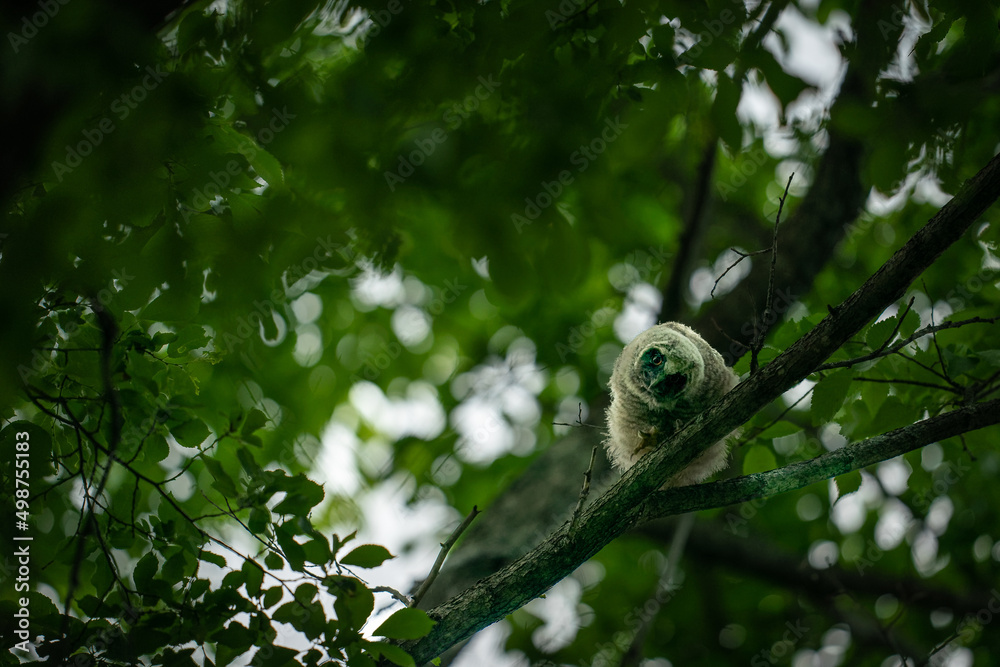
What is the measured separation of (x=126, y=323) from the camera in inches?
97.1

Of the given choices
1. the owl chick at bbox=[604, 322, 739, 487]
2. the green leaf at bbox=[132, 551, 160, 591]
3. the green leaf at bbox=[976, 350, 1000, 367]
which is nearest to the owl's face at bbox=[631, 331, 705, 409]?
the owl chick at bbox=[604, 322, 739, 487]

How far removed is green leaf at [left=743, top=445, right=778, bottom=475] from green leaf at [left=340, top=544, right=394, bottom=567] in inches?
64.1

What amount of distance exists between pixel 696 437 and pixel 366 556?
3.82 ft

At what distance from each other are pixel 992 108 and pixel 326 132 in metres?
3.07

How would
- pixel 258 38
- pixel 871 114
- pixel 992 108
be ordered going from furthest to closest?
pixel 992 108
pixel 871 114
pixel 258 38

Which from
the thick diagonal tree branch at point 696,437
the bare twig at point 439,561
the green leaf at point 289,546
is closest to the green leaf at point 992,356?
the thick diagonal tree branch at point 696,437

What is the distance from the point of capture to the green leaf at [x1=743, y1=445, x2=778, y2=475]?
2.84 m

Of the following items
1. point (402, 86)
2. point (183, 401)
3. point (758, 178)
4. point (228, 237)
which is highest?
point (758, 178)

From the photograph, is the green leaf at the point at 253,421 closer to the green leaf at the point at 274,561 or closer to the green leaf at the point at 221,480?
the green leaf at the point at 221,480

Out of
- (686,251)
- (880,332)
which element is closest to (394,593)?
(880,332)

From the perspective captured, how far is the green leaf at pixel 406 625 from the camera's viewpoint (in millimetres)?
1964

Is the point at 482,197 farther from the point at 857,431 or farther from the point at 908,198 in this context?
the point at 908,198

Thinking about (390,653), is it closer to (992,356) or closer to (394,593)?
(394,593)

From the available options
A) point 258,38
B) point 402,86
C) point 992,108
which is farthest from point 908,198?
point 258,38
